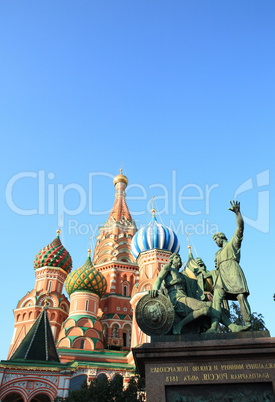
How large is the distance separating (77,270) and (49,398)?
1365cm

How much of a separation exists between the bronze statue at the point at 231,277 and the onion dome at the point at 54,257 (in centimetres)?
2903

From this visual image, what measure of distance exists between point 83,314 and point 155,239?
851 centimetres

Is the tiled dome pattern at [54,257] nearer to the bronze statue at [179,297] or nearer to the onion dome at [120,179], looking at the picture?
the onion dome at [120,179]

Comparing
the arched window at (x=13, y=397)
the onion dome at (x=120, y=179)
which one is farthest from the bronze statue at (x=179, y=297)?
the onion dome at (x=120, y=179)

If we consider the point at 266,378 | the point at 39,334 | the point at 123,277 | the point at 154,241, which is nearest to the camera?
the point at 266,378

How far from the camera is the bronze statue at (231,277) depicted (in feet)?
24.2

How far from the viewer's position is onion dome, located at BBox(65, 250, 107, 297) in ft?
99.8

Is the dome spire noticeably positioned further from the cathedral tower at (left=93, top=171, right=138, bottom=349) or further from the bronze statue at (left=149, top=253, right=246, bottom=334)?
the bronze statue at (left=149, top=253, right=246, bottom=334)

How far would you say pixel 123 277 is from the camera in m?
36.1

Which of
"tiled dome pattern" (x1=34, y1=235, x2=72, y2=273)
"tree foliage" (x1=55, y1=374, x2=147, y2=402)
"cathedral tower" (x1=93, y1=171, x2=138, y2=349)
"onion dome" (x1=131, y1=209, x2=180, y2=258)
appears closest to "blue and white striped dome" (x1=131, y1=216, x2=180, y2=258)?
"onion dome" (x1=131, y1=209, x2=180, y2=258)

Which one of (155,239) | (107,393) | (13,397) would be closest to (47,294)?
(155,239)

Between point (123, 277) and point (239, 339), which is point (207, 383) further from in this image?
point (123, 277)

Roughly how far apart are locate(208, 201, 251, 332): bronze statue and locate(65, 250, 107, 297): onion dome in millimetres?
23612

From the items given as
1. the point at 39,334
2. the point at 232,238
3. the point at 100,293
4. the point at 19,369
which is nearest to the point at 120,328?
the point at 100,293
